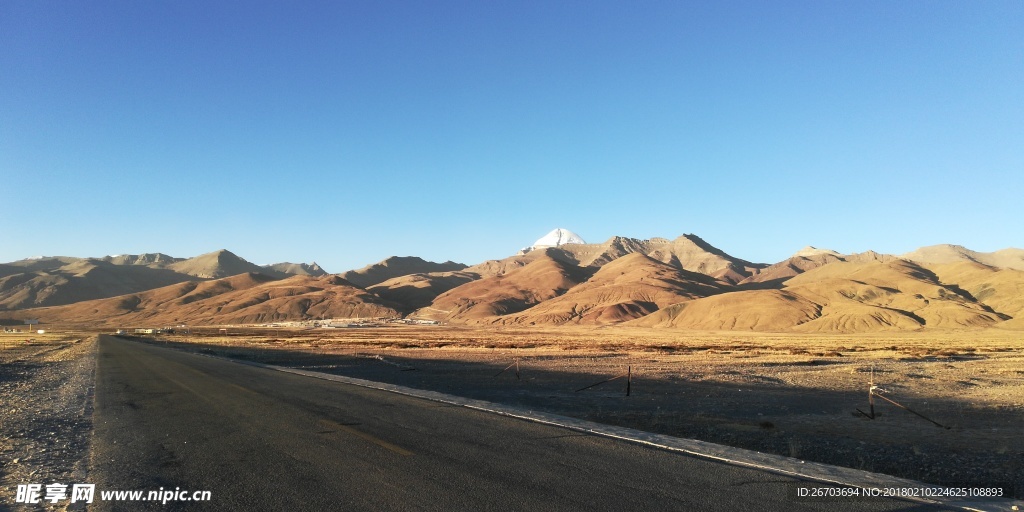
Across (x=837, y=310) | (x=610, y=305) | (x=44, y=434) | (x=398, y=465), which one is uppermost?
(x=610, y=305)

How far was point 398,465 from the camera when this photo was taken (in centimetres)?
963

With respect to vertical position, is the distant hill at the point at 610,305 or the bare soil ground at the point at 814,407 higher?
the distant hill at the point at 610,305

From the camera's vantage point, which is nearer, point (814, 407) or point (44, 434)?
point (44, 434)

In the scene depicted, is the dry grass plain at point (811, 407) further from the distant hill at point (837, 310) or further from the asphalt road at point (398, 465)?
the distant hill at point (837, 310)

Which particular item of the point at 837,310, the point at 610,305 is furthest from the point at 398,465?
the point at 610,305

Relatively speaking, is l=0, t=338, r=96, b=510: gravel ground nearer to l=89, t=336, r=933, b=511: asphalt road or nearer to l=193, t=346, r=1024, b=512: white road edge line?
l=89, t=336, r=933, b=511: asphalt road

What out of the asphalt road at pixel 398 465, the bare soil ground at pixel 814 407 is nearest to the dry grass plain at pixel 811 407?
the bare soil ground at pixel 814 407

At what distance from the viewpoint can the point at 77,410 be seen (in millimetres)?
17391

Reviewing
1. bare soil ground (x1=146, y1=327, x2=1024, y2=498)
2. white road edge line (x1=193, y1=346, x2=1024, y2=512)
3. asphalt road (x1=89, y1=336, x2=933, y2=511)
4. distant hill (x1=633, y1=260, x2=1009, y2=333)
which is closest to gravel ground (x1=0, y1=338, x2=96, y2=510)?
asphalt road (x1=89, y1=336, x2=933, y2=511)

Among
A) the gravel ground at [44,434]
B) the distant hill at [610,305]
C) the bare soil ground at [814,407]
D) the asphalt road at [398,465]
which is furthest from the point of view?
the distant hill at [610,305]

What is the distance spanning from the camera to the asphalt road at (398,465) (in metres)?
7.78

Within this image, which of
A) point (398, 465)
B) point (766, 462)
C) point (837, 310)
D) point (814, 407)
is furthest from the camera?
point (837, 310)

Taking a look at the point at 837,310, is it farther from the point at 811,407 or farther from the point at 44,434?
the point at 44,434

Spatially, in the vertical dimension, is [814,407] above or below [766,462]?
below
